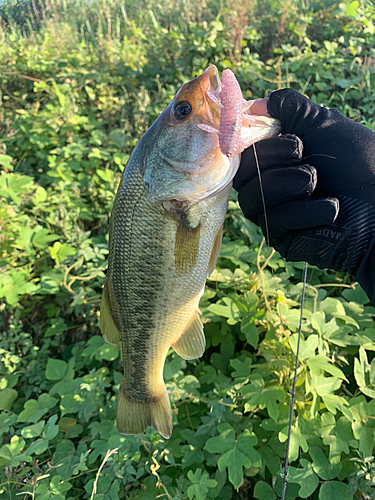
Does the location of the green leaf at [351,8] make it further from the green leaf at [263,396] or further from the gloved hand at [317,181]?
the green leaf at [263,396]

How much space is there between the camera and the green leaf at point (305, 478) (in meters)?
1.55

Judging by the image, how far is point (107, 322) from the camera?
1641mm

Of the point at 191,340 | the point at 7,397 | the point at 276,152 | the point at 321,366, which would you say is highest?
the point at 276,152

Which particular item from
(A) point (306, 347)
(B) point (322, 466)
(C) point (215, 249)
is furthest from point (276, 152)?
(B) point (322, 466)

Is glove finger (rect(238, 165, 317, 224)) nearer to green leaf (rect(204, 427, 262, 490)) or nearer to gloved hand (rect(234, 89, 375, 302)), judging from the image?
gloved hand (rect(234, 89, 375, 302))

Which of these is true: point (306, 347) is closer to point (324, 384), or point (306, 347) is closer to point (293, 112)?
point (324, 384)

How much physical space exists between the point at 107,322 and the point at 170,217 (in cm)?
66

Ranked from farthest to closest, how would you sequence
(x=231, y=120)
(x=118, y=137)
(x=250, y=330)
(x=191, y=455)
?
1. (x=118, y=137)
2. (x=250, y=330)
3. (x=191, y=455)
4. (x=231, y=120)

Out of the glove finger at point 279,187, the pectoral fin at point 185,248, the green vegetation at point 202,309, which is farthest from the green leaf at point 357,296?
the pectoral fin at point 185,248

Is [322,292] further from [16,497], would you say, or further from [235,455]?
[16,497]

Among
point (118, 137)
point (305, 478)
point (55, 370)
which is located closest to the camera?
point (305, 478)

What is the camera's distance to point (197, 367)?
238 centimetres

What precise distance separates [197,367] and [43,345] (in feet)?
4.51

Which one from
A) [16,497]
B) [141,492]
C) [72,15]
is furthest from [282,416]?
[72,15]
